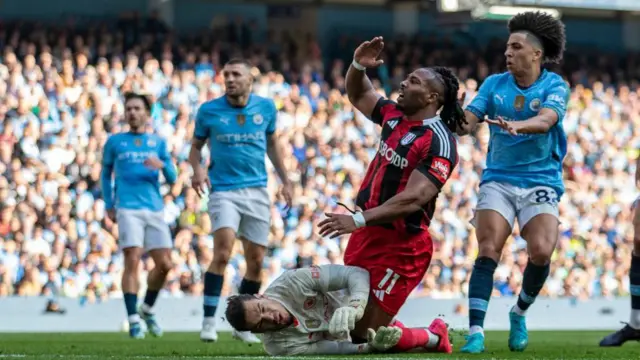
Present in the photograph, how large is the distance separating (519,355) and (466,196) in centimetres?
1522

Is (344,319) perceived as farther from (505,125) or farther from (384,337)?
(505,125)

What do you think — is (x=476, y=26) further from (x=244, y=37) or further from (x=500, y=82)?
(x=500, y=82)

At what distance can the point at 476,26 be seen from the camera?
33.3 metres

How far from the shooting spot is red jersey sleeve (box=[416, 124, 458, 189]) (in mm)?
8609

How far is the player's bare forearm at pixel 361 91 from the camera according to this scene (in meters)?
9.20

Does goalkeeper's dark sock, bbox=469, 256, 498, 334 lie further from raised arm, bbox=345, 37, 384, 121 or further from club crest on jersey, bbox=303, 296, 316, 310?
club crest on jersey, bbox=303, 296, 316, 310

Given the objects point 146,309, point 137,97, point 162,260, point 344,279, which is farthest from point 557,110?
point 146,309

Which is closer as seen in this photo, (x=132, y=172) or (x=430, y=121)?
(x=430, y=121)

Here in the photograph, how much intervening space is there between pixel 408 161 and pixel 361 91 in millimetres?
769

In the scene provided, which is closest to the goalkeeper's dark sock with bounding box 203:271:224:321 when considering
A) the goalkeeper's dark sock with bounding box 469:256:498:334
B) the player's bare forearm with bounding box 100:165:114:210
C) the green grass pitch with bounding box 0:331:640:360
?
the green grass pitch with bounding box 0:331:640:360

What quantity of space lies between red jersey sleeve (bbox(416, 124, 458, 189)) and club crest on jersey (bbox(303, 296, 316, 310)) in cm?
113

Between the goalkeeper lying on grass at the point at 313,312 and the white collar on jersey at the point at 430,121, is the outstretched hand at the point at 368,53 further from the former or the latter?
the goalkeeper lying on grass at the point at 313,312

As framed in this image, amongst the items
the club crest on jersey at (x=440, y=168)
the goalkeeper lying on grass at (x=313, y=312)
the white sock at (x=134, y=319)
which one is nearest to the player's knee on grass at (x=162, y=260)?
the white sock at (x=134, y=319)

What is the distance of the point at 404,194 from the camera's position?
8516 mm
